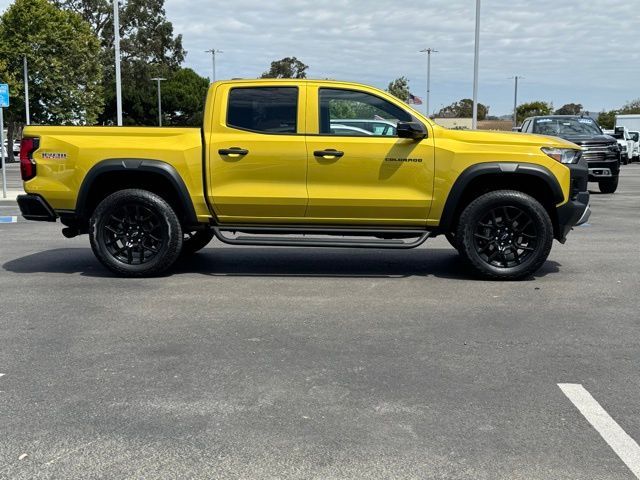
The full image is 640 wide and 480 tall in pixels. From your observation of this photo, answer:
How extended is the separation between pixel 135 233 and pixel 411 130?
302cm

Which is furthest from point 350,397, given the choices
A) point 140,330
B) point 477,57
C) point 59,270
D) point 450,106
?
point 450,106

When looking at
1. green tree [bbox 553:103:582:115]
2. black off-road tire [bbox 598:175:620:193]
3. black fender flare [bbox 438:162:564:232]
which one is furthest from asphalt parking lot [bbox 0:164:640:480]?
green tree [bbox 553:103:582:115]

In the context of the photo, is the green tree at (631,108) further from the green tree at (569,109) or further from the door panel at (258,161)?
the door panel at (258,161)

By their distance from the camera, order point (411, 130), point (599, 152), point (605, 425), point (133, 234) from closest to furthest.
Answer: point (605, 425) → point (411, 130) → point (133, 234) → point (599, 152)

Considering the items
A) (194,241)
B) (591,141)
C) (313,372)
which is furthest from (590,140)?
(313,372)

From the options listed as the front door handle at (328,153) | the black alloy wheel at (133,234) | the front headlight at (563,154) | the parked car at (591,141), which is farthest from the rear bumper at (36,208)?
the parked car at (591,141)

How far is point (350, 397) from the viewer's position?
4066 mm

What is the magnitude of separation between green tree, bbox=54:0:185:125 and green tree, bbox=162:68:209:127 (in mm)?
2191

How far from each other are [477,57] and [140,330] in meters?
24.8

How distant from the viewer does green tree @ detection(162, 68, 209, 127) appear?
7488 cm

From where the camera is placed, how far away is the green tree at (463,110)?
13446 cm

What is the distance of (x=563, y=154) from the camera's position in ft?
23.2

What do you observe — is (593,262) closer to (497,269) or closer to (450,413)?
(497,269)

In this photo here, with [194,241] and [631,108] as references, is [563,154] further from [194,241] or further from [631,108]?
[631,108]
